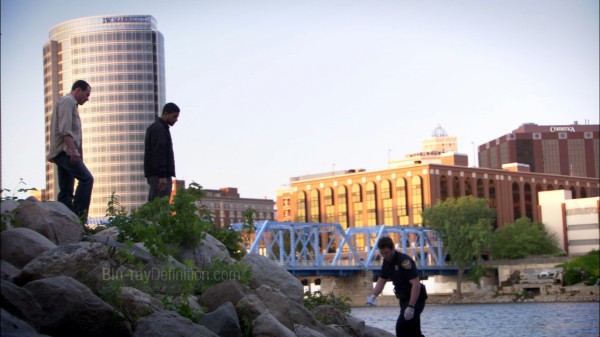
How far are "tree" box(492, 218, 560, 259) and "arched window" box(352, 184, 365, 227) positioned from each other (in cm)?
2757

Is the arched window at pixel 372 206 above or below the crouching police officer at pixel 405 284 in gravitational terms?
above

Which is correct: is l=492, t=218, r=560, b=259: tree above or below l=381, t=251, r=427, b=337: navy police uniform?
→ above

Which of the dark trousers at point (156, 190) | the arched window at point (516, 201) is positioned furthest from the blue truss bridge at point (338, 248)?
the dark trousers at point (156, 190)

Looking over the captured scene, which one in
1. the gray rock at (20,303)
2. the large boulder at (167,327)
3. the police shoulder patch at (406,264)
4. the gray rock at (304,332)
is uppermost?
the police shoulder patch at (406,264)

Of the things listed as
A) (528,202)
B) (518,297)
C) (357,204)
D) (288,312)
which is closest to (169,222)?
(288,312)

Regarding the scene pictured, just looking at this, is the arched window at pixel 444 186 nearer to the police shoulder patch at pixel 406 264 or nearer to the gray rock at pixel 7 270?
the police shoulder patch at pixel 406 264

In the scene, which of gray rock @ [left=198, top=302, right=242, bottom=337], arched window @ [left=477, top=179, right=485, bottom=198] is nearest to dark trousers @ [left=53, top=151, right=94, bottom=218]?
gray rock @ [left=198, top=302, right=242, bottom=337]

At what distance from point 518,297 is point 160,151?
305ft

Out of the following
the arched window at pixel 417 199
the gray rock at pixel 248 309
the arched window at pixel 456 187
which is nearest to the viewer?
the gray rock at pixel 248 309

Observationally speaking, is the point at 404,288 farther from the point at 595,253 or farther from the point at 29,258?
the point at 595,253

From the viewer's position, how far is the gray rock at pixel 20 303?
12.9 metres

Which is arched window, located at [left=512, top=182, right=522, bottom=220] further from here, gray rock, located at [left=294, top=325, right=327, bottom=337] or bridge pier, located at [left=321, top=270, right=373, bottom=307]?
gray rock, located at [left=294, top=325, right=327, bottom=337]

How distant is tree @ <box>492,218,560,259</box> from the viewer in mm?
125562

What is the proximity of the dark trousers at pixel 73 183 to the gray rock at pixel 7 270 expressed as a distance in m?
3.03
